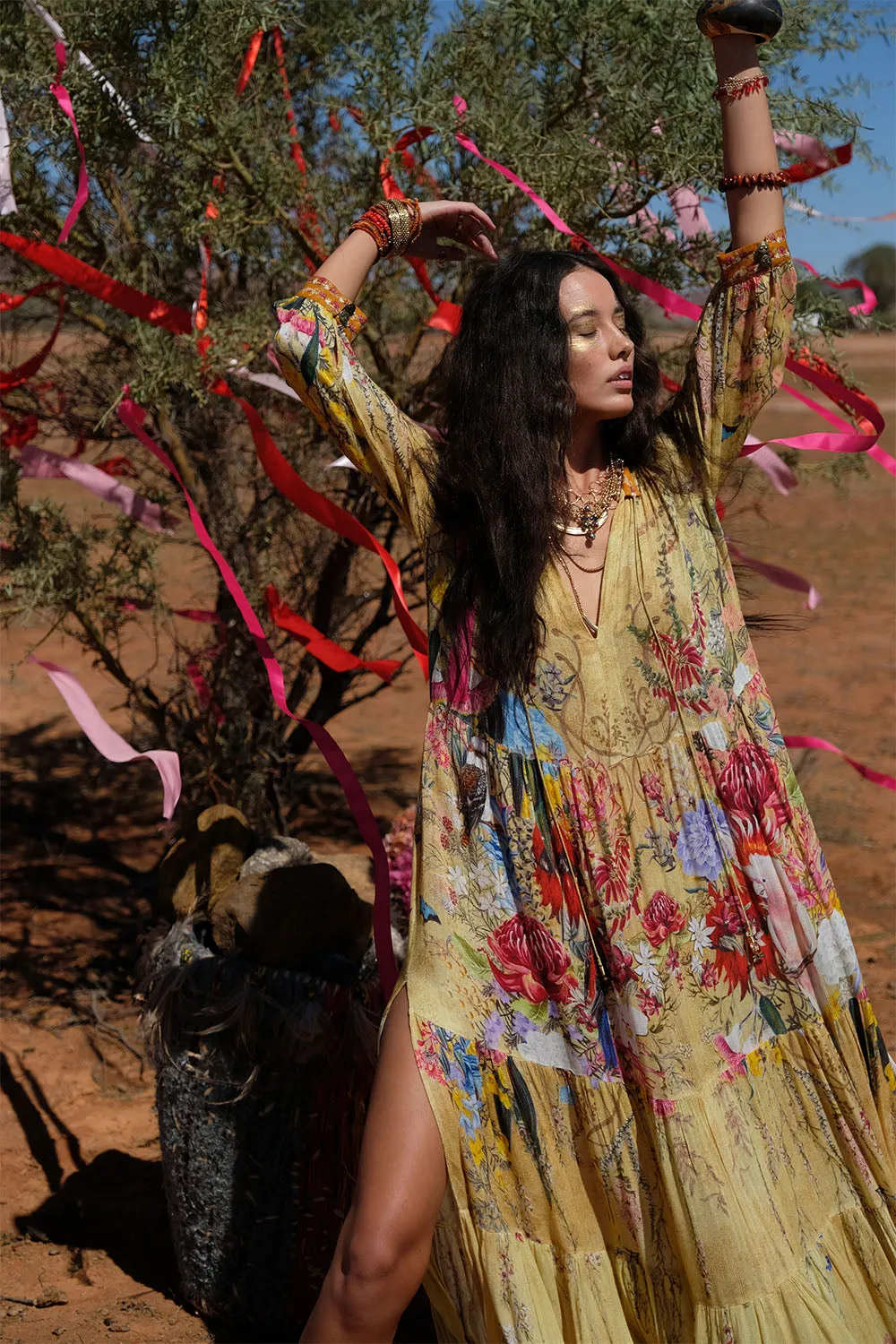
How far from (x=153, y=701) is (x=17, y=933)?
1.27 metres

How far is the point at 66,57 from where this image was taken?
10.6 ft

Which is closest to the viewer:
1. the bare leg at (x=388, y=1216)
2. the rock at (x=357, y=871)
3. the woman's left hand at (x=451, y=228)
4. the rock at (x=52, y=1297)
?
the bare leg at (x=388, y=1216)

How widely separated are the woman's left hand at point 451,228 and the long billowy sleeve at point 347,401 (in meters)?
0.38

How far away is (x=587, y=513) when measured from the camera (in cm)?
217

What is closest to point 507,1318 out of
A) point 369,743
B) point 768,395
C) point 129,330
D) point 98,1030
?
point 768,395

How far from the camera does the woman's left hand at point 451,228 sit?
2.53 metres

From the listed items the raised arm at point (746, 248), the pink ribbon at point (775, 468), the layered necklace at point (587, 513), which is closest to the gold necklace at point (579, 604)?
the layered necklace at point (587, 513)

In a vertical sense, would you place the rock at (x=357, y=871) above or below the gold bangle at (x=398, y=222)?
below

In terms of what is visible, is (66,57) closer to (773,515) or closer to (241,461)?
(241,461)

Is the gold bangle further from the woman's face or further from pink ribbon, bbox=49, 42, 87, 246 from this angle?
pink ribbon, bbox=49, 42, 87, 246

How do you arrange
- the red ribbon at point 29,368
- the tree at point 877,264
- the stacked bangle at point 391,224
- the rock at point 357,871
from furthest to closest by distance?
the tree at point 877,264
the red ribbon at point 29,368
the rock at point 357,871
the stacked bangle at point 391,224

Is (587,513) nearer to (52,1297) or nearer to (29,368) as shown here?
(29,368)

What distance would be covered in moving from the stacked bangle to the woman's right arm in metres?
0.06

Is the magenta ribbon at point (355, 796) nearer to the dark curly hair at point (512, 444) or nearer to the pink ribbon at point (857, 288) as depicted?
the dark curly hair at point (512, 444)
